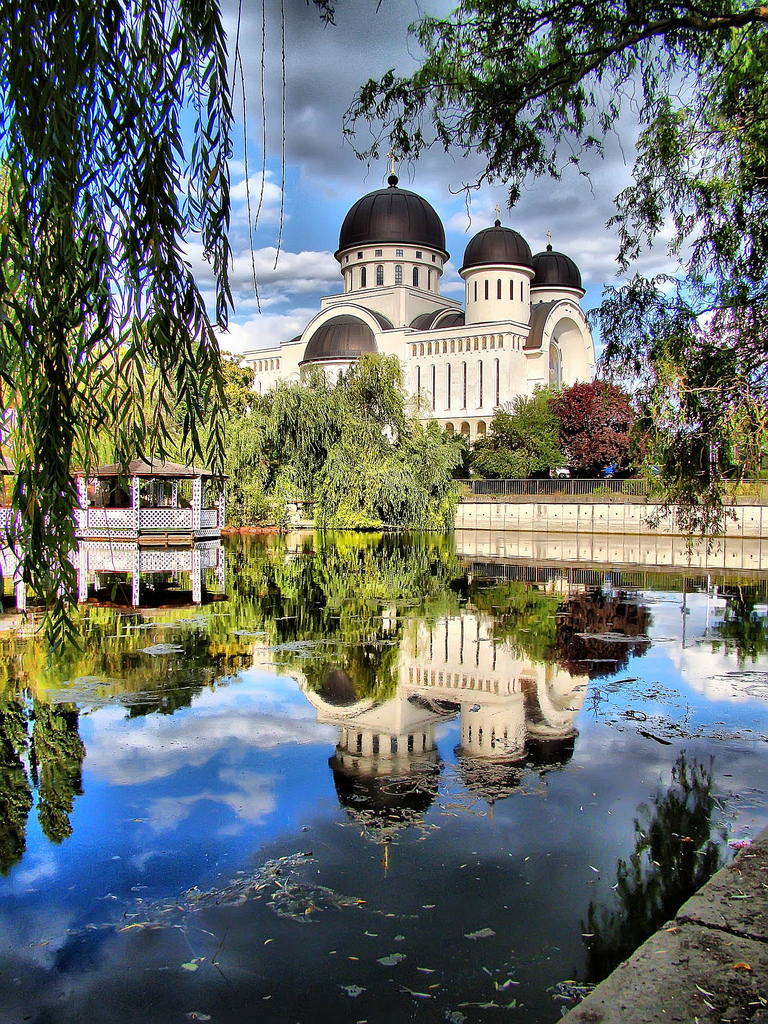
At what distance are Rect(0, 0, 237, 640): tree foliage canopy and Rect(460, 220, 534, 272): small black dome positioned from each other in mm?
57892

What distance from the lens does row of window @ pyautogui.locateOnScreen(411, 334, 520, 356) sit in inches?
2228

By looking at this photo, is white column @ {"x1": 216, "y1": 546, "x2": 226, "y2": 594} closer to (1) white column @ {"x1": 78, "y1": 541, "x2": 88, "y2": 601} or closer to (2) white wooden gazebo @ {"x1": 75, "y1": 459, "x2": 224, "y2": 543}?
(1) white column @ {"x1": 78, "y1": 541, "x2": 88, "y2": 601}

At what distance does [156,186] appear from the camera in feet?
8.12

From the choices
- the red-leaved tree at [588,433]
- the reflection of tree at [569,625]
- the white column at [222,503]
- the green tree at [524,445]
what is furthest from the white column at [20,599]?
the red-leaved tree at [588,433]

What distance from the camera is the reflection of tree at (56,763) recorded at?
446 centimetres

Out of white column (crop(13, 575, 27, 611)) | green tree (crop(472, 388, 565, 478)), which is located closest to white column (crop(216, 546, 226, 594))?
white column (crop(13, 575, 27, 611))

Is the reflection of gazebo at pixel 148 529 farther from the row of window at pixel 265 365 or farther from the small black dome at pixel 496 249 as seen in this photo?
the row of window at pixel 265 365

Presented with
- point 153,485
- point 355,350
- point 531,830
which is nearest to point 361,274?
point 355,350

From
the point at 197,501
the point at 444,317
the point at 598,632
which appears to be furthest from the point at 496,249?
the point at 598,632

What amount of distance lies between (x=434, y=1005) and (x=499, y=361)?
2177 inches

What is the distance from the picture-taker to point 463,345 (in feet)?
190

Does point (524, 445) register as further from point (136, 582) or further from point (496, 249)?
point (136, 582)

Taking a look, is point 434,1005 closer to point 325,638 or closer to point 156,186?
point 156,186

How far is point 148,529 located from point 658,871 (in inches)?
936
